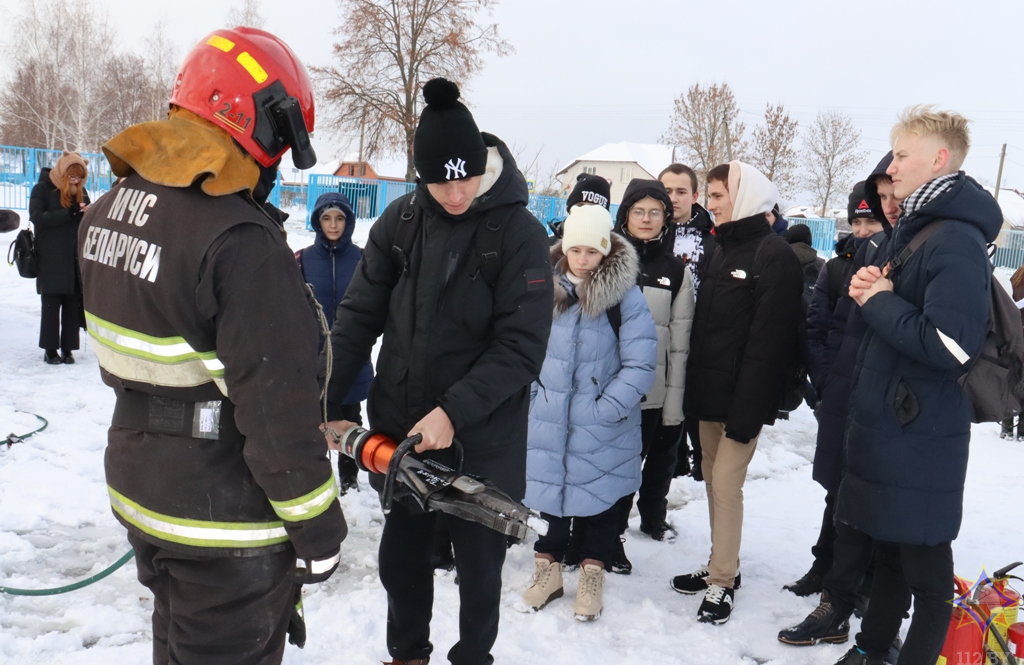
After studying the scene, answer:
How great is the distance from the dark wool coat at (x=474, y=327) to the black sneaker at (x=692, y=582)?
1.68m

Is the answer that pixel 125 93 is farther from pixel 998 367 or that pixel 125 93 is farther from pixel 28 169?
pixel 998 367

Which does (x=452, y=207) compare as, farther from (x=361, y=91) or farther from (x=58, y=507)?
(x=361, y=91)

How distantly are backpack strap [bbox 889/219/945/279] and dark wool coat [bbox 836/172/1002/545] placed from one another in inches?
1.1

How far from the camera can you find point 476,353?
8.09 feet

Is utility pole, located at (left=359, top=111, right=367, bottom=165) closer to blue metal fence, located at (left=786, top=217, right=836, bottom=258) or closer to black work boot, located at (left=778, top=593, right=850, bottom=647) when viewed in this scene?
blue metal fence, located at (left=786, top=217, right=836, bottom=258)

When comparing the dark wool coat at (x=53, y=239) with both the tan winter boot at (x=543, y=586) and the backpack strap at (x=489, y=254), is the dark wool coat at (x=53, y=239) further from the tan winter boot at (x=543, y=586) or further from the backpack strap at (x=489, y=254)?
the backpack strap at (x=489, y=254)

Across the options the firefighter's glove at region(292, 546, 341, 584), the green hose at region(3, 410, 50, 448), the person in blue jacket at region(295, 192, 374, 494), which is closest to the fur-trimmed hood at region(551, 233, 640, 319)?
the person in blue jacket at region(295, 192, 374, 494)

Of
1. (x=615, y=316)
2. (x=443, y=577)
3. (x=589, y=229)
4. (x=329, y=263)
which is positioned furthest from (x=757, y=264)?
(x=329, y=263)

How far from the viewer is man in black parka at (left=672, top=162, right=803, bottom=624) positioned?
11.3 feet

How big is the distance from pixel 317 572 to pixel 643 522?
310 cm

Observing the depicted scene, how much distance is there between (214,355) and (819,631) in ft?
9.67

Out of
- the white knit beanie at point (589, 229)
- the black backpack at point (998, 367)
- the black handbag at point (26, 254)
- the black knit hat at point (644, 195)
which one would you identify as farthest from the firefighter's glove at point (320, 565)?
the black handbag at point (26, 254)

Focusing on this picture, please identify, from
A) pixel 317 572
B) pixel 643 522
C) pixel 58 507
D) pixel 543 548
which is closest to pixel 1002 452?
pixel 643 522

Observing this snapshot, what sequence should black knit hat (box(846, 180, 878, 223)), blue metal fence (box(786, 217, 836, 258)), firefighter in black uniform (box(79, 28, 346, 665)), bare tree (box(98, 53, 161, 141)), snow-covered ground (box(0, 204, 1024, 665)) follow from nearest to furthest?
firefighter in black uniform (box(79, 28, 346, 665)) < snow-covered ground (box(0, 204, 1024, 665)) < black knit hat (box(846, 180, 878, 223)) < blue metal fence (box(786, 217, 836, 258)) < bare tree (box(98, 53, 161, 141))
